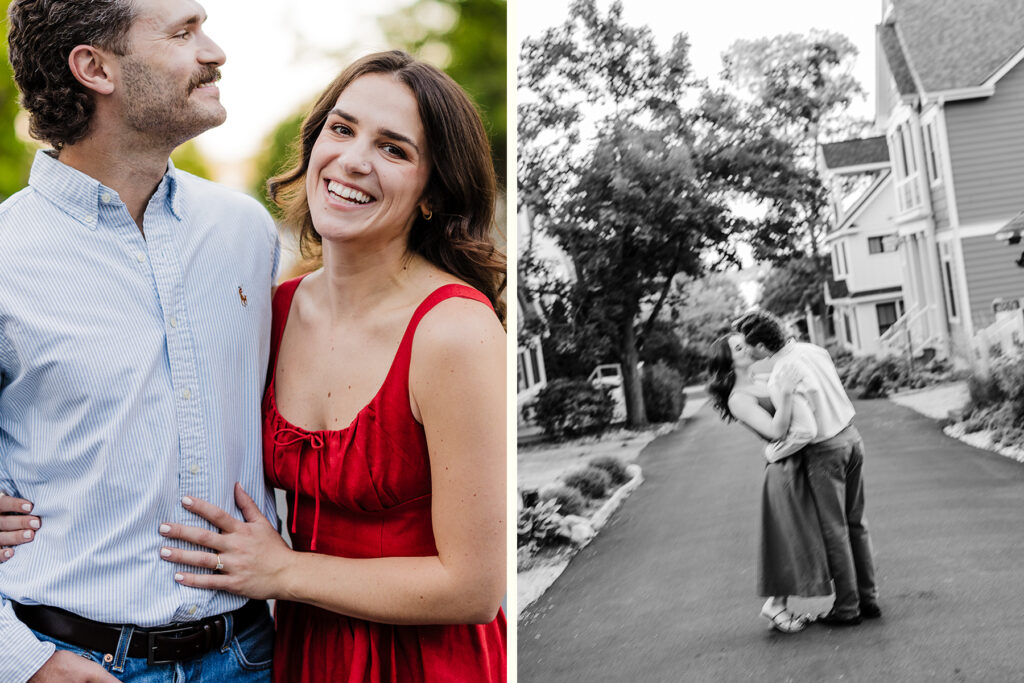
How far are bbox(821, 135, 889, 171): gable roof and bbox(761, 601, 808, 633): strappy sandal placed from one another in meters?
1.34

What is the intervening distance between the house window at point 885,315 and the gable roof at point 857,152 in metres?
0.43

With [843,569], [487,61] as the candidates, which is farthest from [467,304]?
[487,61]

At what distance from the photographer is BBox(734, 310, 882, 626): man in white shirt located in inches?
103

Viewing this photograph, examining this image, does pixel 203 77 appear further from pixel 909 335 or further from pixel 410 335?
pixel 909 335

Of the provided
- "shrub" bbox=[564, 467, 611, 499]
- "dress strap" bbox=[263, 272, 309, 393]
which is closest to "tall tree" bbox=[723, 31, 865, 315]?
"shrub" bbox=[564, 467, 611, 499]

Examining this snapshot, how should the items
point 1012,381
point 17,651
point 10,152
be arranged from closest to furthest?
point 17,651 → point 1012,381 → point 10,152

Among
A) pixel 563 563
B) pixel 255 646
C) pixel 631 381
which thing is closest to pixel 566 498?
Result: pixel 563 563

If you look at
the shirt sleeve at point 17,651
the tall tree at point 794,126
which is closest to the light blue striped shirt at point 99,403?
the shirt sleeve at point 17,651

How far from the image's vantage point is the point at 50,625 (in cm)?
145

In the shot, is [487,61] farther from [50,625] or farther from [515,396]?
[50,625]

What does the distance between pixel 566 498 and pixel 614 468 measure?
18 cm

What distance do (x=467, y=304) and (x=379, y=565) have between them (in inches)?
19.8

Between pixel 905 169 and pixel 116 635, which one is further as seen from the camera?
pixel 905 169

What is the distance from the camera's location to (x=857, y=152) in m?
2.71
